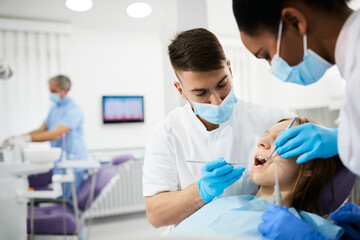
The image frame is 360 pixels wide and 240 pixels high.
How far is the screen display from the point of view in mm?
2559

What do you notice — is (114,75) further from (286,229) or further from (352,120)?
(352,120)

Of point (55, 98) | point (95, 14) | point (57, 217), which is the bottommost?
point (57, 217)

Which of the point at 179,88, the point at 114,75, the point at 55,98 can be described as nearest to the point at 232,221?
the point at 179,88

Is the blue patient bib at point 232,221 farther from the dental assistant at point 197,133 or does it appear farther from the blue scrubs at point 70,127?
the blue scrubs at point 70,127

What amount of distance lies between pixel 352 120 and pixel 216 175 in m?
0.42

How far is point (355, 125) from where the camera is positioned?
567 mm

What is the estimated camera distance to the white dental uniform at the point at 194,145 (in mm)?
1089

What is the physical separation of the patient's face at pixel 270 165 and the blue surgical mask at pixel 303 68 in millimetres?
359

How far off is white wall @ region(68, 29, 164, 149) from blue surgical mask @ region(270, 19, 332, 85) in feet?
1.53

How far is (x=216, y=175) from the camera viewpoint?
882mm

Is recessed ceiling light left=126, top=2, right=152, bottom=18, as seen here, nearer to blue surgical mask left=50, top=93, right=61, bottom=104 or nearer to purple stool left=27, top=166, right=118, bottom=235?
blue surgical mask left=50, top=93, right=61, bottom=104

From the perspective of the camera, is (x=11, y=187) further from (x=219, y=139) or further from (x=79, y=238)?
(x=219, y=139)

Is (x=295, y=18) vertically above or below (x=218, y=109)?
above

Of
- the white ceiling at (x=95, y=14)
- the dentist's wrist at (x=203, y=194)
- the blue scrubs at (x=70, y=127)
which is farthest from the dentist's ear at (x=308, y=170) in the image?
the blue scrubs at (x=70, y=127)
